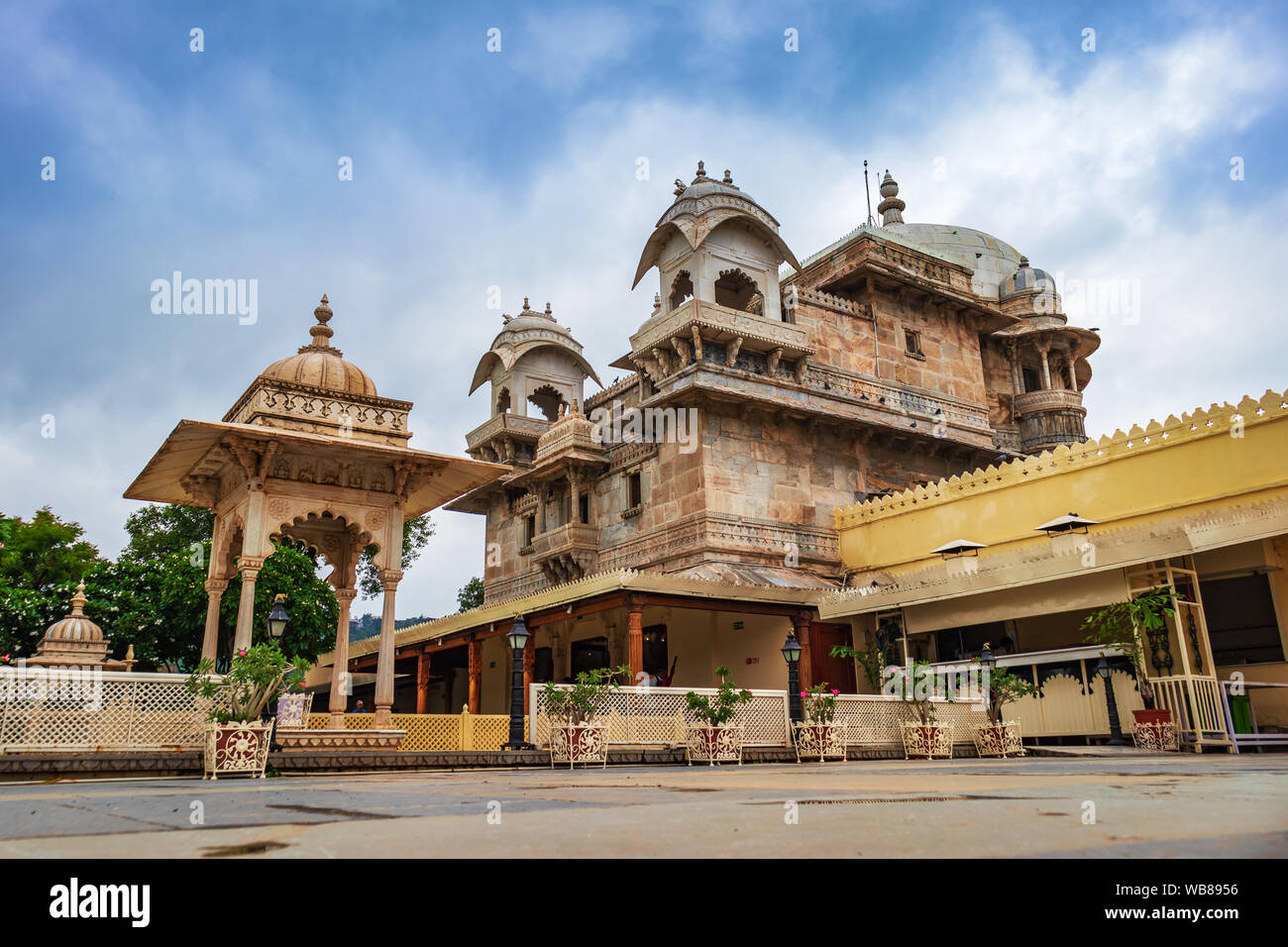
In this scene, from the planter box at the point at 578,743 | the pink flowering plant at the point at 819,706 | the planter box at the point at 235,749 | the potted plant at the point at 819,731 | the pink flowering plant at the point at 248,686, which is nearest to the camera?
the planter box at the point at 235,749

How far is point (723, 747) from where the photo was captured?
39.7 ft

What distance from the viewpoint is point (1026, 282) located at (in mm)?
27766

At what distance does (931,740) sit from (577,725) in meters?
5.39

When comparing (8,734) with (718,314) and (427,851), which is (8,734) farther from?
(718,314)

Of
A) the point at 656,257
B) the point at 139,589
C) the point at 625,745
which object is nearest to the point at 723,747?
the point at 625,745

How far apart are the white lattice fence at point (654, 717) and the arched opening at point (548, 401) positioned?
49.1 feet

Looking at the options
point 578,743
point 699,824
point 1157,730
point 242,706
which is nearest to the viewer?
point 699,824

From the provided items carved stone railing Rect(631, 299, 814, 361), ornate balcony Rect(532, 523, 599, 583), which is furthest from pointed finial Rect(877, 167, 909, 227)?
ornate balcony Rect(532, 523, 599, 583)

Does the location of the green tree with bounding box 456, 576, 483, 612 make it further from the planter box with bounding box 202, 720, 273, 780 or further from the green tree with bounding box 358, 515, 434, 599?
the planter box with bounding box 202, 720, 273, 780

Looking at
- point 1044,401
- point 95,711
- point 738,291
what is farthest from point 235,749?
point 1044,401

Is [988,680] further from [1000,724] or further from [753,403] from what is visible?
[753,403]

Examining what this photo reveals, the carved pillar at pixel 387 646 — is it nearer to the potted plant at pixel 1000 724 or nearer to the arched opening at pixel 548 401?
the potted plant at pixel 1000 724

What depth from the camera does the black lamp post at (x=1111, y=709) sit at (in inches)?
508

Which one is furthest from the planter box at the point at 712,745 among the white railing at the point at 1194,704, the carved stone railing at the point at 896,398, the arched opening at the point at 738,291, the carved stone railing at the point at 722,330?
the arched opening at the point at 738,291
